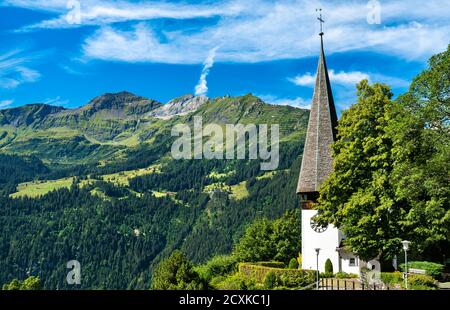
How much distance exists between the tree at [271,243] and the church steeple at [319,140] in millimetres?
19745

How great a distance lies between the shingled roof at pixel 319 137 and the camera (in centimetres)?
4312

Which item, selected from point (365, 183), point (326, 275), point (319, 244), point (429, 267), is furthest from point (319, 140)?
point (429, 267)

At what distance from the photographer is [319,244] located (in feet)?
141

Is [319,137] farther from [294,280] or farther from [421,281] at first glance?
[421,281]

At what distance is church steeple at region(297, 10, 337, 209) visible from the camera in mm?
43125

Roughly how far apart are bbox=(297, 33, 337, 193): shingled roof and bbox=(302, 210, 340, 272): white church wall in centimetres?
270

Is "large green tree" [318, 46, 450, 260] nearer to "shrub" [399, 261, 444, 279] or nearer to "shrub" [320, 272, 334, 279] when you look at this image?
"shrub" [399, 261, 444, 279]

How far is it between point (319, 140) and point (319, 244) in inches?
324

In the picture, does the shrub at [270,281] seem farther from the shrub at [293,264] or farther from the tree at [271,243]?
the tree at [271,243]

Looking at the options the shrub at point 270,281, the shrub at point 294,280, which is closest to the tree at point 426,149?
the shrub at point 294,280

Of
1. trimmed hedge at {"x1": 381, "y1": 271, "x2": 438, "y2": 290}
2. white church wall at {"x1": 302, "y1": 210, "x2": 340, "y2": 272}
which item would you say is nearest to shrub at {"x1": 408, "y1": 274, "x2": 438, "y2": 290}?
trimmed hedge at {"x1": 381, "y1": 271, "x2": 438, "y2": 290}
